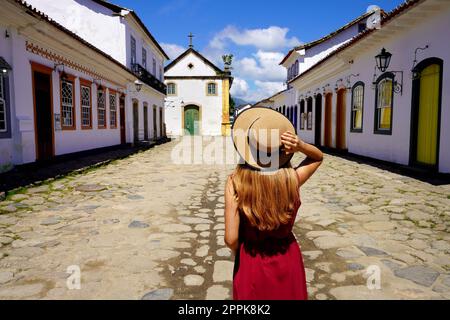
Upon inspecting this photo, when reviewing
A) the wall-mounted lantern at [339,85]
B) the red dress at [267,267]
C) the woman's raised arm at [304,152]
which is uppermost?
the wall-mounted lantern at [339,85]

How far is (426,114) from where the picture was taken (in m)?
8.31

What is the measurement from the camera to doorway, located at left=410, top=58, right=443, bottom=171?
780 centimetres

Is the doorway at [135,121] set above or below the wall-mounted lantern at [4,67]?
below

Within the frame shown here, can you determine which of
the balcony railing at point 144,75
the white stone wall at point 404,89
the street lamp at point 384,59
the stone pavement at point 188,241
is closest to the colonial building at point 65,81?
the balcony railing at point 144,75

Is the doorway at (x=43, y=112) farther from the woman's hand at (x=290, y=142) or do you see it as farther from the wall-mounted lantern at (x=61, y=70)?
the woman's hand at (x=290, y=142)

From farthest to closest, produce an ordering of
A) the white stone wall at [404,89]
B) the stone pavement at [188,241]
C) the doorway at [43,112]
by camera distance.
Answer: the doorway at [43,112] → the white stone wall at [404,89] → the stone pavement at [188,241]

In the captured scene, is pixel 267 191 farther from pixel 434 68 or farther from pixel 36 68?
pixel 36 68

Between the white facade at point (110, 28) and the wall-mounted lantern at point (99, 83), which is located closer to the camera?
the wall-mounted lantern at point (99, 83)

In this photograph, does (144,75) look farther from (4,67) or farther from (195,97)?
(4,67)

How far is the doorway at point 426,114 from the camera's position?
780 cm

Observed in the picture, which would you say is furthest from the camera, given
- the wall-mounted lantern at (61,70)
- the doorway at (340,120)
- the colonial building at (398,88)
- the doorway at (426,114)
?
the doorway at (340,120)

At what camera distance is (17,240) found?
12.7ft

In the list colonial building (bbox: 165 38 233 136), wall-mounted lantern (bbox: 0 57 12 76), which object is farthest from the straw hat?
colonial building (bbox: 165 38 233 136)

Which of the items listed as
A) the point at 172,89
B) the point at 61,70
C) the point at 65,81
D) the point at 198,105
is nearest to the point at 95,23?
the point at 65,81
